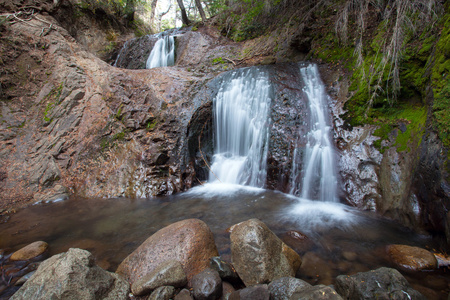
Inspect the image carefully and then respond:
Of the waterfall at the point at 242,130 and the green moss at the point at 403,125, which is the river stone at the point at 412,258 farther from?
the waterfall at the point at 242,130

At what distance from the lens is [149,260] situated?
2.53 metres

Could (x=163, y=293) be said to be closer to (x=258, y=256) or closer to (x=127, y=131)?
(x=258, y=256)

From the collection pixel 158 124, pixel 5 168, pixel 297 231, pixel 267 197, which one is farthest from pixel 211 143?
pixel 5 168

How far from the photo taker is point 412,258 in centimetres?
263

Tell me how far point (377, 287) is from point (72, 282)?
2.64m

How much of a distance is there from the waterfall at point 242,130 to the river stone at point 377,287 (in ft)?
11.6

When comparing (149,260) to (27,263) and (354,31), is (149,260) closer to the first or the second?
(27,263)

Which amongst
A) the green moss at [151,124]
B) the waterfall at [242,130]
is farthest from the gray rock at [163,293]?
the green moss at [151,124]

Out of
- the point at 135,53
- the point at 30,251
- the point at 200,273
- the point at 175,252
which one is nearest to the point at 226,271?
the point at 200,273

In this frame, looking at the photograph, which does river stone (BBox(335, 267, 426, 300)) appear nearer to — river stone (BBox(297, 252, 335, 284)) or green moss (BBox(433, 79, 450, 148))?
river stone (BBox(297, 252, 335, 284))

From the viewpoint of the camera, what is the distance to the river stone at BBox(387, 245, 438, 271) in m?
2.53

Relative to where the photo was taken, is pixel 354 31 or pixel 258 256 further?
pixel 354 31

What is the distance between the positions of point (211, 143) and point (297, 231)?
12.8 ft

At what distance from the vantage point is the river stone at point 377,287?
1.78m
